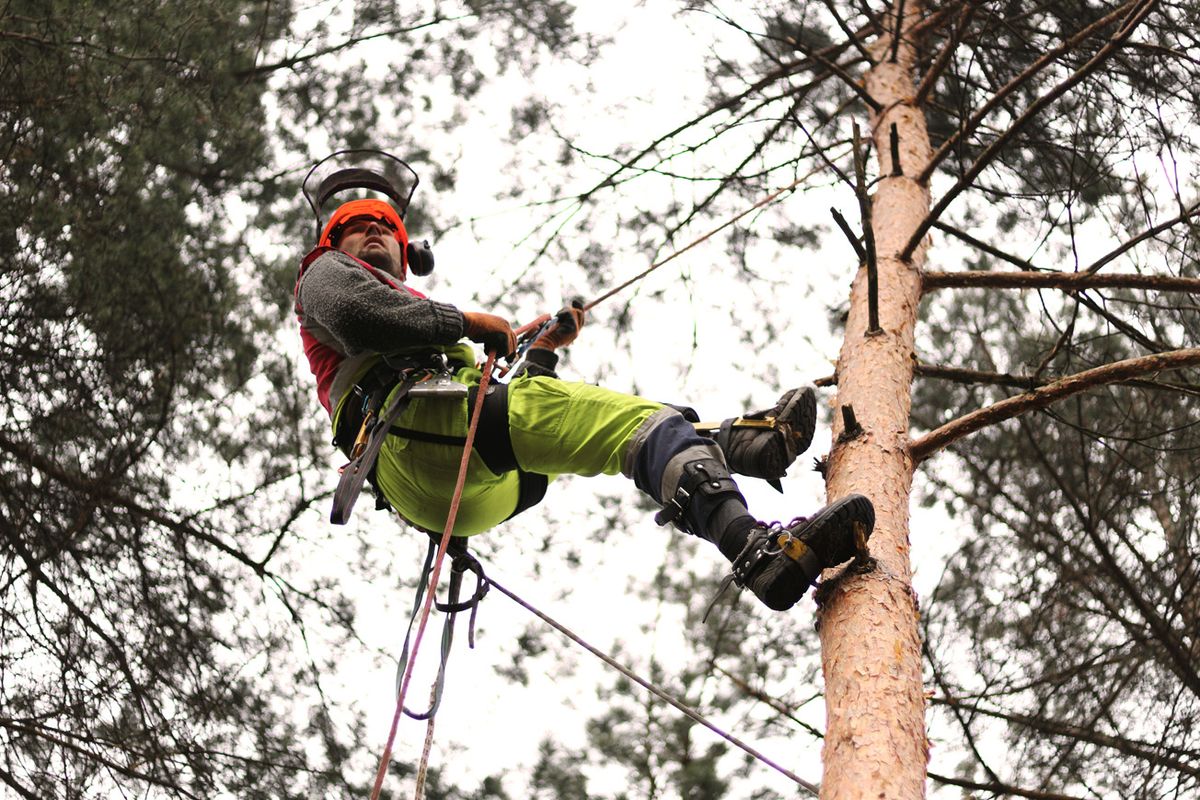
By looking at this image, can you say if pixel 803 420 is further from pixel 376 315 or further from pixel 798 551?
pixel 376 315

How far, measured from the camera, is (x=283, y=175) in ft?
17.5

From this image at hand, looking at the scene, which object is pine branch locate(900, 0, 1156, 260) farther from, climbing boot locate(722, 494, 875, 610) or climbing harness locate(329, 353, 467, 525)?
climbing harness locate(329, 353, 467, 525)

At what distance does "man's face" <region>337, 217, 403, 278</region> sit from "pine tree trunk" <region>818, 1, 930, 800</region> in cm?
125

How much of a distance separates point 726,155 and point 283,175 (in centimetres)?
185

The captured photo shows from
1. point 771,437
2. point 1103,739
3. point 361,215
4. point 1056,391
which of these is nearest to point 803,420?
point 771,437

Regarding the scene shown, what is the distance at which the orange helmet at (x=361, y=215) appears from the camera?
11.7 feet

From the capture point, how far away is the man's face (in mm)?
3455

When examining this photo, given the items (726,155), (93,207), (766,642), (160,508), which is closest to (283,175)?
(93,207)

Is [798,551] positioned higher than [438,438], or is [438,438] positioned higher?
Answer: [438,438]

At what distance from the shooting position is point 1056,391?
9.99 ft

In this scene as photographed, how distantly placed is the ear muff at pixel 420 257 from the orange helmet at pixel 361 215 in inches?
0.8

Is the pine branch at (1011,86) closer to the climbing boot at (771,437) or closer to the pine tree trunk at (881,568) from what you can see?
the pine tree trunk at (881,568)

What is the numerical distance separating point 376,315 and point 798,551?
1139 mm

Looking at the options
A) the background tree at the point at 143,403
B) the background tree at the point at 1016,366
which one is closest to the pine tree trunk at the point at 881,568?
the background tree at the point at 1016,366
